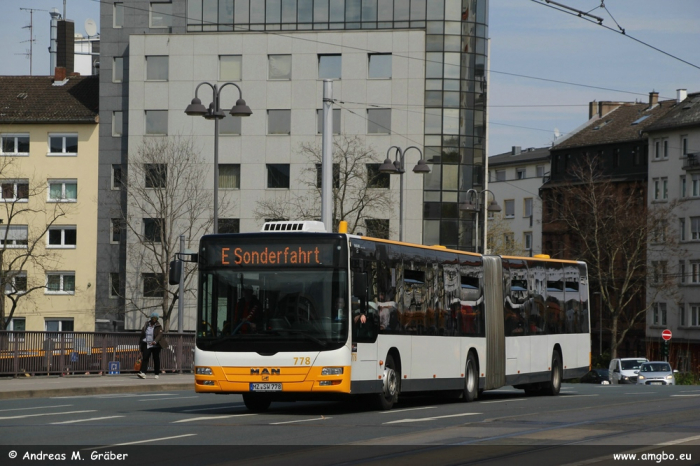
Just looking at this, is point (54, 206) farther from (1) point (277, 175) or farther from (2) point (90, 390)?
(2) point (90, 390)

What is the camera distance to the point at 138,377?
3403 cm

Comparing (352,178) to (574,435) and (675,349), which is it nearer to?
(675,349)

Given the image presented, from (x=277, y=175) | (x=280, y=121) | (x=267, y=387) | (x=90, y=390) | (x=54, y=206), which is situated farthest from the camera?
(x=54, y=206)

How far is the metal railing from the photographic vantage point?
3228 centimetres

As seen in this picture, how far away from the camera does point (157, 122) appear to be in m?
73.9

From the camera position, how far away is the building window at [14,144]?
77125 mm

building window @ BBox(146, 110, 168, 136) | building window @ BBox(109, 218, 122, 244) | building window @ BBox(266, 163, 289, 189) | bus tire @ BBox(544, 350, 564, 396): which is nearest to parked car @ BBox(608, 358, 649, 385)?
building window @ BBox(266, 163, 289, 189)

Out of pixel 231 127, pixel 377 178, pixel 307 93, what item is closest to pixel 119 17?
pixel 231 127

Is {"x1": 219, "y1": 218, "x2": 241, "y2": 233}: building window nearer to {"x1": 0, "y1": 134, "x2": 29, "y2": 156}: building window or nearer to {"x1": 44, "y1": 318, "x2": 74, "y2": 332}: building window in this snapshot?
{"x1": 44, "y1": 318, "x2": 74, "y2": 332}: building window

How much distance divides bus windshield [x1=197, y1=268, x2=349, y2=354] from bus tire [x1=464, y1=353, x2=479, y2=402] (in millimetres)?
5651

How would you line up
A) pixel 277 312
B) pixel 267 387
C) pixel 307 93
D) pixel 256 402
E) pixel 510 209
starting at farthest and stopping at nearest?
pixel 510 209 < pixel 307 93 < pixel 256 402 < pixel 277 312 < pixel 267 387

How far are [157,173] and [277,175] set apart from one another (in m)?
7.44

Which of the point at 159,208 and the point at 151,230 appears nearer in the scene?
the point at 159,208

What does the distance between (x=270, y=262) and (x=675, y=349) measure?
75829 mm
